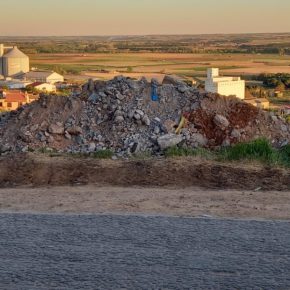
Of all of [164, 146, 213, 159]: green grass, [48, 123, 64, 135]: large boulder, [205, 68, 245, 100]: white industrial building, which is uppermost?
[205, 68, 245, 100]: white industrial building

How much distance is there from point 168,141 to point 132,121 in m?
1.18

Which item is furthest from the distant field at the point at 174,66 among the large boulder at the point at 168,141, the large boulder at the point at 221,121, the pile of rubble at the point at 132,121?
the large boulder at the point at 168,141

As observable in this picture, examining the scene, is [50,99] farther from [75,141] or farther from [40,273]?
[40,273]

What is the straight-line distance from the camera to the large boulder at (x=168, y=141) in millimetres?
11742

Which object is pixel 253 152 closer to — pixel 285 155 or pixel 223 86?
pixel 285 155

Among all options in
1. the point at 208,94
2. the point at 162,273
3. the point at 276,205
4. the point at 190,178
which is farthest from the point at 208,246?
the point at 208,94

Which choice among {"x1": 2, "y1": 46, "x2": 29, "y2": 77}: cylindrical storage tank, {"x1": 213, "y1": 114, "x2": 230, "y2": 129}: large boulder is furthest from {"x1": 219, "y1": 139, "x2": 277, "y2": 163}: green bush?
{"x1": 2, "y1": 46, "x2": 29, "y2": 77}: cylindrical storage tank

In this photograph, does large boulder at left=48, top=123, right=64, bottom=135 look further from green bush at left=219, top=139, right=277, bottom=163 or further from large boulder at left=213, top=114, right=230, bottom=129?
green bush at left=219, top=139, right=277, bottom=163

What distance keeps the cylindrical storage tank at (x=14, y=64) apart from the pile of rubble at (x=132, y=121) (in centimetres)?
4775

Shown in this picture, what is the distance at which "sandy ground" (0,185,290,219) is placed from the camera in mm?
7938

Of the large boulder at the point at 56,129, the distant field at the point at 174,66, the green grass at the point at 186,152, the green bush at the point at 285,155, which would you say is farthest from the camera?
the distant field at the point at 174,66

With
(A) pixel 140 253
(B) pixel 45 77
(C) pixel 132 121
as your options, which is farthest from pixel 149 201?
(B) pixel 45 77

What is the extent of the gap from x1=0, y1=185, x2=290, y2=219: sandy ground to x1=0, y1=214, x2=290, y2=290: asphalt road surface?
54 cm

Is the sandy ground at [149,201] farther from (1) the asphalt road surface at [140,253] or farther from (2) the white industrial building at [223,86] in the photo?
(2) the white industrial building at [223,86]
